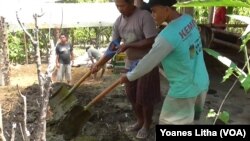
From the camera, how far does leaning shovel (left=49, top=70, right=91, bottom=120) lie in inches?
176

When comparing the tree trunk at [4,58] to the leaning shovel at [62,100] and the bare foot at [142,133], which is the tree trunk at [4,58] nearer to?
the leaning shovel at [62,100]

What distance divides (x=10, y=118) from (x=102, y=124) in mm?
1247

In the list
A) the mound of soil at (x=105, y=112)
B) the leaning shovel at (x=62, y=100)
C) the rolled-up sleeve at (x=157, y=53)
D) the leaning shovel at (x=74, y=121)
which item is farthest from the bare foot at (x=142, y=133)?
the rolled-up sleeve at (x=157, y=53)

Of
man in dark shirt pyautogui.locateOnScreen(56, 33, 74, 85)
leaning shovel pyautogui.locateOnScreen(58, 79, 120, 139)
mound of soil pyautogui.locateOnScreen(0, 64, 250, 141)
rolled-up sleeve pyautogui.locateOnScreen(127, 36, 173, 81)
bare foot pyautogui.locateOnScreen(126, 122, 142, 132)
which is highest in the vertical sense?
rolled-up sleeve pyautogui.locateOnScreen(127, 36, 173, 81)

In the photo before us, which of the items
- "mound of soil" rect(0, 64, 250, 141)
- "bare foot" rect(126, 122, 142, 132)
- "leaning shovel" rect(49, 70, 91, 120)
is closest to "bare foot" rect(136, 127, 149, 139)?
"mound of soil" rect(0, 64, 250, 141)

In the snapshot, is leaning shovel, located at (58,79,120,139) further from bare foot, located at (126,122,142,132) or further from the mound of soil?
bare foot, located at (126,122,142,132)

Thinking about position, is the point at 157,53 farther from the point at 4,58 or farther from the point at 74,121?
the point at 4,58

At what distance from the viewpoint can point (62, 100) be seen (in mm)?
4641

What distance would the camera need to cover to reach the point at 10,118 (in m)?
4.74

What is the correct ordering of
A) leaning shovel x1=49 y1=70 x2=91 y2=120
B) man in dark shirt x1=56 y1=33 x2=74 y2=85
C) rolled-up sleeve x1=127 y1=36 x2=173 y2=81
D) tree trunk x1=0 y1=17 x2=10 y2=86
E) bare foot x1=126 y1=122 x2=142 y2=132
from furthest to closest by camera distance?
man in dark shirt x1=56 y1=33 x2=74 y2=85, tree trunk x1=0 y1=17 x2=10 y2=86, leaning shovel x1=49 y1=70 x2=91 y2=120, bare foot x1=126 y1=122 x2=142 y2=132, rolled-up sleeve x1=127 y1=36 x2=173 y2=81

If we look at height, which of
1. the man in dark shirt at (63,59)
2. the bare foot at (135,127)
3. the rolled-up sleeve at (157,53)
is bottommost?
the man in dark shirt at (63,59)

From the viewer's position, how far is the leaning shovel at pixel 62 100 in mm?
4461

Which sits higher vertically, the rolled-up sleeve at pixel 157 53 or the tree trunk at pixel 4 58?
the rolled-up sleeve at pixel 157 53

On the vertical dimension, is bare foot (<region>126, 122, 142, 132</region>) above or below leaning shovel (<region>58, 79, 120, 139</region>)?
below
